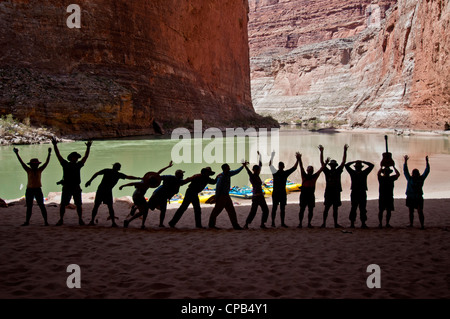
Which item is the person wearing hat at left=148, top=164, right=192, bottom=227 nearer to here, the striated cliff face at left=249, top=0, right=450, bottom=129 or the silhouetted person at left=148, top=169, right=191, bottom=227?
the silhouetted person at left=148, top=169, right=191, bottom=227

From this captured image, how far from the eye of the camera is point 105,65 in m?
31.2

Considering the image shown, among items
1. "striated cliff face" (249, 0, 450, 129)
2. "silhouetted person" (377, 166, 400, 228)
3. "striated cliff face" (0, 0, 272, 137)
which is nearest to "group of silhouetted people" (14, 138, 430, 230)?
"silhouetted person" (377, 166, 400, 228)

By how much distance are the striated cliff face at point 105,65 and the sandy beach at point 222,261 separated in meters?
23.5

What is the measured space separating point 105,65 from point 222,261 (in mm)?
30062

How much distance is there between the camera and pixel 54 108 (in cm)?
2744

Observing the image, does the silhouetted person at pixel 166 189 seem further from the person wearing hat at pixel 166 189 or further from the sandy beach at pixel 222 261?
the sandy beach at pixel 222 261

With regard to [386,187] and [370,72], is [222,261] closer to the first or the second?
[386,187]

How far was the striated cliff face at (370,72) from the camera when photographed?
3628 centimetres

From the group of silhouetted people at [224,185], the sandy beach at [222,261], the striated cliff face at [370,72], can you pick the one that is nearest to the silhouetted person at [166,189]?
the group of silhouetted people at [224,185]

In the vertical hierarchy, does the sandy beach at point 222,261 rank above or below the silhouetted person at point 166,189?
below

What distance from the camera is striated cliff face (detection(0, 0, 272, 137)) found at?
27.4 meters

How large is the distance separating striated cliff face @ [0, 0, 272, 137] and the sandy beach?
23.5 metres

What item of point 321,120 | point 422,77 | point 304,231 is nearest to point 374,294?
point 304,231

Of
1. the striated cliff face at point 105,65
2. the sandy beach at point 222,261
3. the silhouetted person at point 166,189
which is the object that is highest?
the striated cliff face at point 105,65
